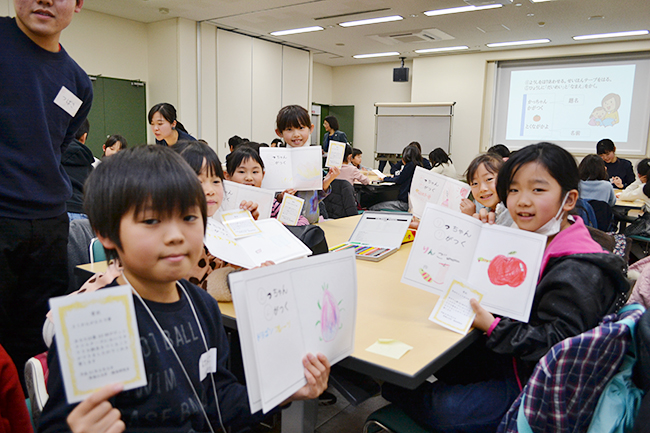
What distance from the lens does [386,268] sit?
205 cm

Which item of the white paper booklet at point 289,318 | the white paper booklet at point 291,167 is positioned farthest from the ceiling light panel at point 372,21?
the white paper booklet at point 289,318

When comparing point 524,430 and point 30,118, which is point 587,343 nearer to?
point 524,430

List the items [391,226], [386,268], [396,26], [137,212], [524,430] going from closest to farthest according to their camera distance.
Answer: [137,212], [524,430], [386,268], [391,226], [396,26]

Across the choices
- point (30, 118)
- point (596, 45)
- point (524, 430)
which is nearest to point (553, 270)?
point (524, 430)

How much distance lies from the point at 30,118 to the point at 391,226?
172 centimetres

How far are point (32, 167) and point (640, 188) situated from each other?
18.7 ft

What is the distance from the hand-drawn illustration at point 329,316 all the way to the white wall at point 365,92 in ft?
35.7

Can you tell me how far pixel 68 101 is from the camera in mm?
1622

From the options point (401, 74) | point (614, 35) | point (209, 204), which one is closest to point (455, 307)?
point (209, 204)

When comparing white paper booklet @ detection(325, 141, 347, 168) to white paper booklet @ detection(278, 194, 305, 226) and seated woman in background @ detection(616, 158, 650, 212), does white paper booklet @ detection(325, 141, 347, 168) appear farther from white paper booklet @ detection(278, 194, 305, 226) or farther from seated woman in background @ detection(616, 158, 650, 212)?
seated woman in background @ detection(616, 158, 650, 212)

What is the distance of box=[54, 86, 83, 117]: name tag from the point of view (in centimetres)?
159

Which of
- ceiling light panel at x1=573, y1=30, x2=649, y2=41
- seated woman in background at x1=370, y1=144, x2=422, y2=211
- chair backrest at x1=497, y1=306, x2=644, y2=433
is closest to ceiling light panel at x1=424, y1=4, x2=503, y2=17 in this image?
seated woman in background at x1=370, y1=144, x2=422, y2=211

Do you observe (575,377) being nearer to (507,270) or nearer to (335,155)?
(507,270)

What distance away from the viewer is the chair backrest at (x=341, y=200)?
390 centimetres
